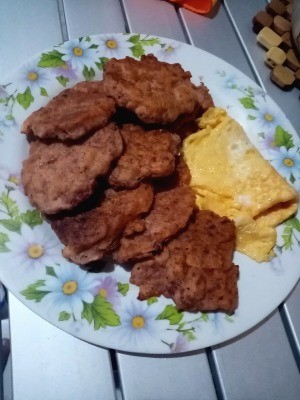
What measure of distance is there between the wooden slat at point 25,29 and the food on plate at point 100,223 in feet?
2.80

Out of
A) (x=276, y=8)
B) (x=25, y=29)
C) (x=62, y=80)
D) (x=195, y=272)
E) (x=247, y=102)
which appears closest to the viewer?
(x=195, y=272)

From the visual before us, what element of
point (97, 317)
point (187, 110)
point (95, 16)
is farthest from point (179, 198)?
point (95, 16)

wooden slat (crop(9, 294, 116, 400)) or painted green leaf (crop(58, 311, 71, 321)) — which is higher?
painted green leaf (crop(58, 311, 71, 321))

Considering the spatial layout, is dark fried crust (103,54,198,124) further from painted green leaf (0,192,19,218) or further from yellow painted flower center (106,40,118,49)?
painted green leaf (0,192,19,218)

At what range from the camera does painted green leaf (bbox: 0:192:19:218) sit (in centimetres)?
141

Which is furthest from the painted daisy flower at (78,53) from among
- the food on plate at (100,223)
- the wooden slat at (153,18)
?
the food on plate at (100,223)

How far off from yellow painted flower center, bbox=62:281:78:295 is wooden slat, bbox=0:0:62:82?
1.02m

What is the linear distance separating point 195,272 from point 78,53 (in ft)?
3.23

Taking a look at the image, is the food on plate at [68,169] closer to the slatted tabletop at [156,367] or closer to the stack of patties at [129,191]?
the stack of patties at [129,191]

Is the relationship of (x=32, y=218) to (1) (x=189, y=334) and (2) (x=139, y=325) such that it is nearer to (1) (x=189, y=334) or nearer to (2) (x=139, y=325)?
(2) (x=139, y=325)

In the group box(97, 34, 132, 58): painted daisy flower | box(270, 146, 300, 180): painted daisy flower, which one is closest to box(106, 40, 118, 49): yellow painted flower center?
box(97, 34, 132, 58): painted daisy flower

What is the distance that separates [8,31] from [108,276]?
128 centimetres

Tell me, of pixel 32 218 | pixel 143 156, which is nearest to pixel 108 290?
pixel 32 218

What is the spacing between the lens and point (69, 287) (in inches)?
52.4
